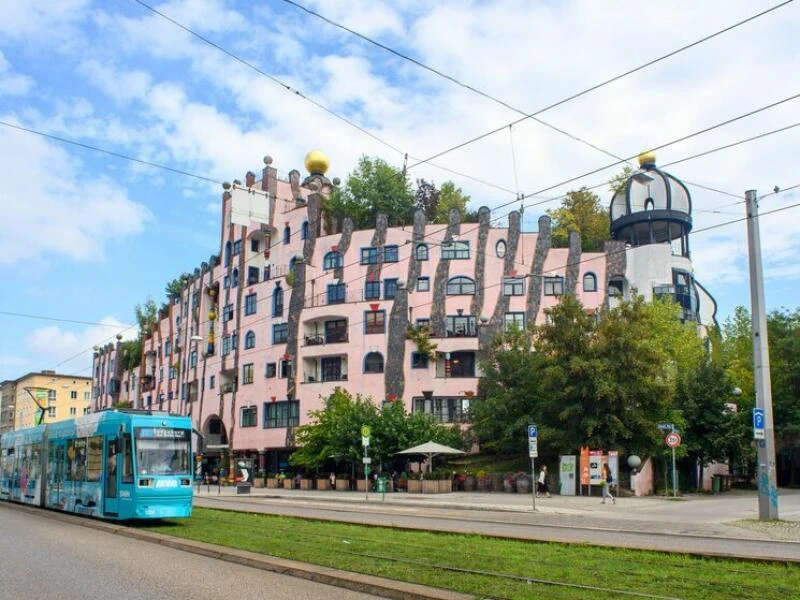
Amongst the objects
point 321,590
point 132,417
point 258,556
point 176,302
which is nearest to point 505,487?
point 132,417

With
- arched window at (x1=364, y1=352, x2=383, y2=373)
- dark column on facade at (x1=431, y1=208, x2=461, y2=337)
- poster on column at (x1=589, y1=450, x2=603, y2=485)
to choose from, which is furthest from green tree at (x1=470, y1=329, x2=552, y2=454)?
arched window at (x1=364, y1=352, x2=383, y2=373)

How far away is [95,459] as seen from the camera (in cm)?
2133

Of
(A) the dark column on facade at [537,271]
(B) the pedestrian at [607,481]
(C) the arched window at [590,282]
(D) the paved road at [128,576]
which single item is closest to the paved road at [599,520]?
(B) the pedestrian at [607,481]

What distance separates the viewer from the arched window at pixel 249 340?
199 feet

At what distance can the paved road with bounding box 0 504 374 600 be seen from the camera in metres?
9.84

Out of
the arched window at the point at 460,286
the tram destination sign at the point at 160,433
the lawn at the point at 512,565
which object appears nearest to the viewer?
the lawn at the point at 512,565

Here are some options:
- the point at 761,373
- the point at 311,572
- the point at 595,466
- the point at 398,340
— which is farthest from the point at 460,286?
the point at 311,572

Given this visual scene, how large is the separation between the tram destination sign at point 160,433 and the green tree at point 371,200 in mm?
40190

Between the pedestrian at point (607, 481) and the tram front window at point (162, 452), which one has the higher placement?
the tram front window at point (162, 452)

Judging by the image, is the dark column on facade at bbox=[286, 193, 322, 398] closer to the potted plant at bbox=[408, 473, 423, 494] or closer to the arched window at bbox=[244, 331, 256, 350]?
the arched window at bbox=[244, 331, 256, 350]

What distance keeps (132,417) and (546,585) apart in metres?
13.0

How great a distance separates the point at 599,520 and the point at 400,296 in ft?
104

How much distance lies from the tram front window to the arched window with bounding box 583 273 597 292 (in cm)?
3708

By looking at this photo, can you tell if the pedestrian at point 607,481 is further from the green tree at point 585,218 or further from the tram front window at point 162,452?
the green tree at point 585,218
